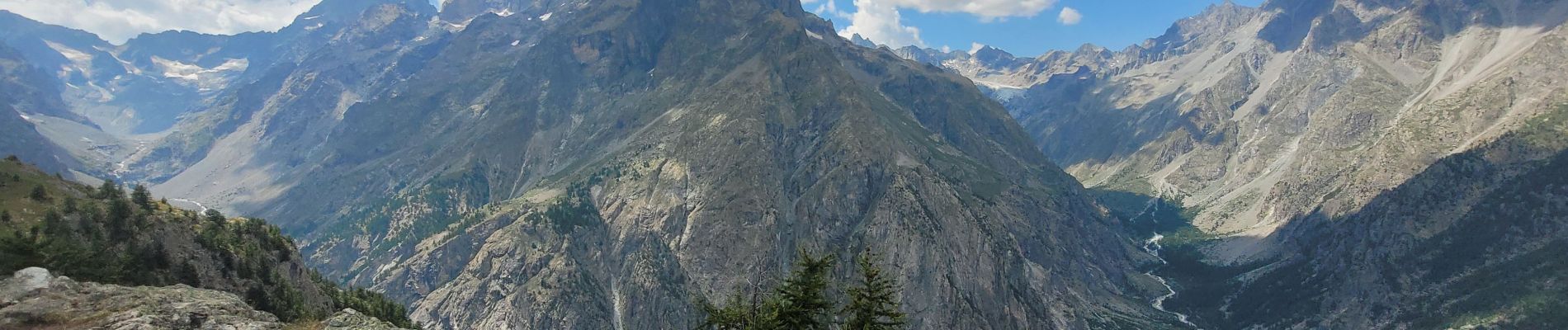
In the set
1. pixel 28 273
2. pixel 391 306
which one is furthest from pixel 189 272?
pixel 391 306

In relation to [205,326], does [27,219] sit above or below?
above

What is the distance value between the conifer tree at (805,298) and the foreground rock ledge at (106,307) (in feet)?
137

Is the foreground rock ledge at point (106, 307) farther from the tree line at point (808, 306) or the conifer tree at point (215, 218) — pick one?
the tree line at point (808, 306)

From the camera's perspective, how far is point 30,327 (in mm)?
45031

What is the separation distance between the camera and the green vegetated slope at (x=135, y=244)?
57444 mm

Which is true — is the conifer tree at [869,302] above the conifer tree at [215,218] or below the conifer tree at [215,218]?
below

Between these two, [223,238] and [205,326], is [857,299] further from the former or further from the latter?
[223,238]

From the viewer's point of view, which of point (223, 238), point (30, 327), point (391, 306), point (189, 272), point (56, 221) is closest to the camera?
point (30, 327)

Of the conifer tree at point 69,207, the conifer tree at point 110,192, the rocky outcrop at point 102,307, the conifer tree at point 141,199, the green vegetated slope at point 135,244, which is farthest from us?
the conifer tree at point 141,199

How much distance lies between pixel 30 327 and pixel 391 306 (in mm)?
77018

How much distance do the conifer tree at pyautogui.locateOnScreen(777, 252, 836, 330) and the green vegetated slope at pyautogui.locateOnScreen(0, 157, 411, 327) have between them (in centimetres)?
5171

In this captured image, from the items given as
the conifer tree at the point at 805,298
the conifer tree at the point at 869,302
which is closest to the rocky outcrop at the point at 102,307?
the conifer tree at the point at 805,298

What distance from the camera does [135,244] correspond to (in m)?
68.8

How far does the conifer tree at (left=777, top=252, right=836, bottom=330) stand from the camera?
1881 inches
